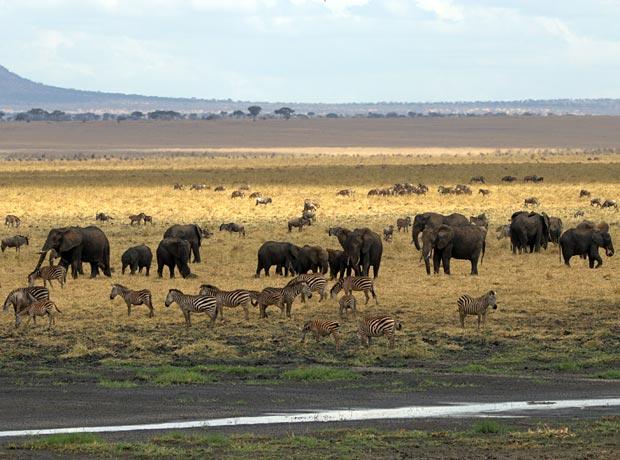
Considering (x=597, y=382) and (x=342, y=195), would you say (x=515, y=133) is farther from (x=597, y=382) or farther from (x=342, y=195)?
(x=597, y=382)

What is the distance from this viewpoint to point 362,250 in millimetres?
29375

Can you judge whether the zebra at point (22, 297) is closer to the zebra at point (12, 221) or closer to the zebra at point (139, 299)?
the zebra at point (139, 299)

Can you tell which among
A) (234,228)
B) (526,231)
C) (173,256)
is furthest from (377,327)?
(234,228)

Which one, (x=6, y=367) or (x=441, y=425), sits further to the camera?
(x=6, y=367)

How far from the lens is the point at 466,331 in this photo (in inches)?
886

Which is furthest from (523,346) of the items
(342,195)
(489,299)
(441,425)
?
(342,195)

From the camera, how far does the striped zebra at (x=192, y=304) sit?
22.8 metres

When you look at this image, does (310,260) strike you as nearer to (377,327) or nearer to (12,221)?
(377,327)

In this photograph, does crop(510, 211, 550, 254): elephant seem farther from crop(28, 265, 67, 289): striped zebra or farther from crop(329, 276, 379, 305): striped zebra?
crop(28, 265, 67, 289): striped zebra

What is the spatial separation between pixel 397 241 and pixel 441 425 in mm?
23416

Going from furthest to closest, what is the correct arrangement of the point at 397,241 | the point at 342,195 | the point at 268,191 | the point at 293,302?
the point at 268,191, the point at 342,195, the point at 397,241, the point at 293,302

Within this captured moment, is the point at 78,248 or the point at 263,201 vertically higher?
the point at 78,248

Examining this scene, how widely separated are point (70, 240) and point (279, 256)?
172 inches

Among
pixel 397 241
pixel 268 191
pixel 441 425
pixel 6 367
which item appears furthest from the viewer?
pixel 268 191
